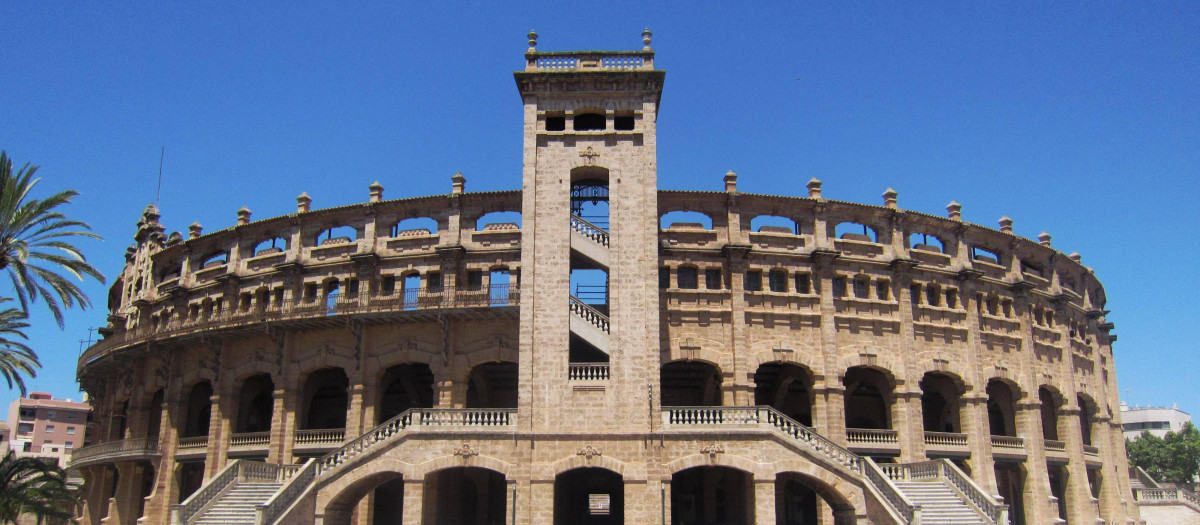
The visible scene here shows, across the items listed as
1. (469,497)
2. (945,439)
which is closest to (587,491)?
(469,497)

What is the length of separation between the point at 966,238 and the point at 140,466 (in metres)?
45.9

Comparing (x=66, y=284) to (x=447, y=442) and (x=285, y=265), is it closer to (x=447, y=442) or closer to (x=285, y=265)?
(x=285, y=265)

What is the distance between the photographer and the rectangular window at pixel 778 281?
41.4m

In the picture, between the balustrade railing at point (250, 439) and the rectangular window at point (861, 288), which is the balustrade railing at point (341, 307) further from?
the rectangular window at point (861, 288)

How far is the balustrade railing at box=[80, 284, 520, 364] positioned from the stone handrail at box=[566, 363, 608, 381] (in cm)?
719

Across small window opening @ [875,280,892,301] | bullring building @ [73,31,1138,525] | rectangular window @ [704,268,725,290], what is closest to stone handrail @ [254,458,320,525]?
bullring building @ [73,31,1138,525]

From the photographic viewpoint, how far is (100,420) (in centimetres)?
5522

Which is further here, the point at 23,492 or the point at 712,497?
the point at 712,497

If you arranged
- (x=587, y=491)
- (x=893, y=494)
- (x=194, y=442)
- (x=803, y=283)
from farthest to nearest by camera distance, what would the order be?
1. (x=194, y=442)
2. (x=587, y=491)
3. (x=803, y=283)
4. (x=893, y=494)

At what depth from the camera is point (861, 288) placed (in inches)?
1673

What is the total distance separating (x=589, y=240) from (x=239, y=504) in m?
16.4

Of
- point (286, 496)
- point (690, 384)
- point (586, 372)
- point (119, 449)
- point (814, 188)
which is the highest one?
point (814, 188)

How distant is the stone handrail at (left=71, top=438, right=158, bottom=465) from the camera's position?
44.8 metres

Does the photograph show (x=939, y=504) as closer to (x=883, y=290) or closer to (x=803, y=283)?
(x=803, y=283)
